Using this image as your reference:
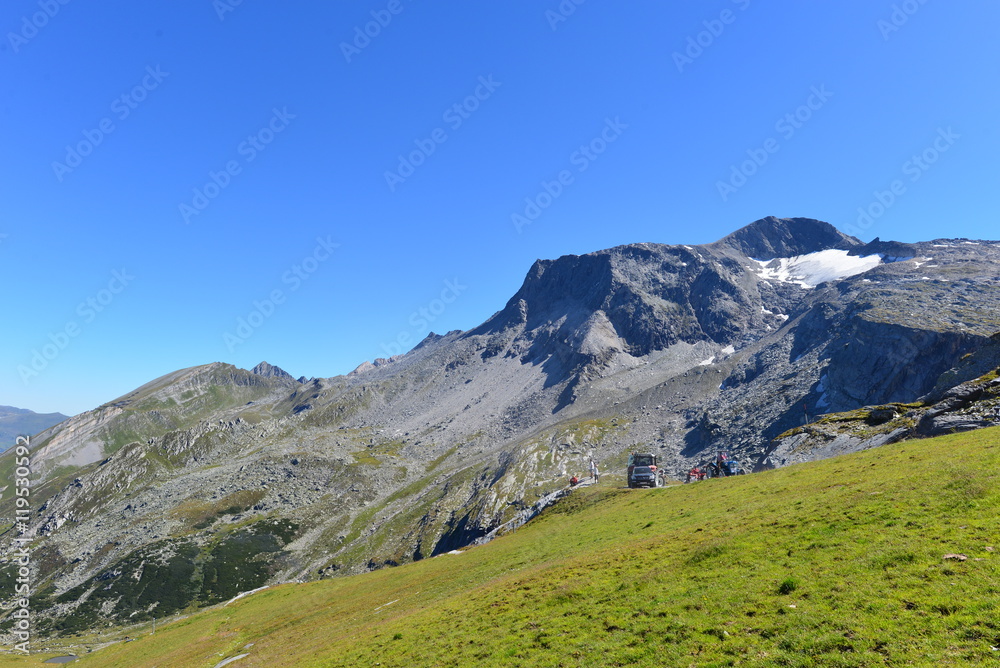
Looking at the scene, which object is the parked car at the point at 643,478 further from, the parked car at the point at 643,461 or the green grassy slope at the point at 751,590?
the green grassy slope at the point at 751,590

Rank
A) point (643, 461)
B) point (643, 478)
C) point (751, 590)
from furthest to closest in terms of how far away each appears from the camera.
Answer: point (643, 461), point (643, 478), point (751, 590)

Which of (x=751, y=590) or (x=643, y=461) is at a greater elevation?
(x=751, y=590)

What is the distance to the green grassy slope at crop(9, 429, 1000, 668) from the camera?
14.3m

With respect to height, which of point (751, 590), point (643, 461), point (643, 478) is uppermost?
point (751, 590)

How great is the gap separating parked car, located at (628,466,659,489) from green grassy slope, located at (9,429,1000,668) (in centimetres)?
2514

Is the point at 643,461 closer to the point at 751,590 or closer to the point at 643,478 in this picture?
the point at 643,478

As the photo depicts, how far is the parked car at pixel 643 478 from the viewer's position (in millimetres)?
69831

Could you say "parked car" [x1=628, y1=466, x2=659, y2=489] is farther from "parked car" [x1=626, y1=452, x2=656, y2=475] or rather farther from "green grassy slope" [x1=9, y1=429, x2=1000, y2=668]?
"green grassy slope" [x1=9, y1=429, x2=1000, y2=668]

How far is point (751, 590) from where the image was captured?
19016 mm

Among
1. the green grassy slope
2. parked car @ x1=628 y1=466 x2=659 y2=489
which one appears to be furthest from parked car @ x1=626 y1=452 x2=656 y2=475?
the green grassy slope

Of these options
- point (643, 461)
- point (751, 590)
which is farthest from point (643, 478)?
point (751, 590)

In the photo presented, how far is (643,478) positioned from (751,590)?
176ft

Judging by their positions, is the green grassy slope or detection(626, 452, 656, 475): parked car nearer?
the green grassy slope

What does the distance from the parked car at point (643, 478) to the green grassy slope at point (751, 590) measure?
25.1 meters
